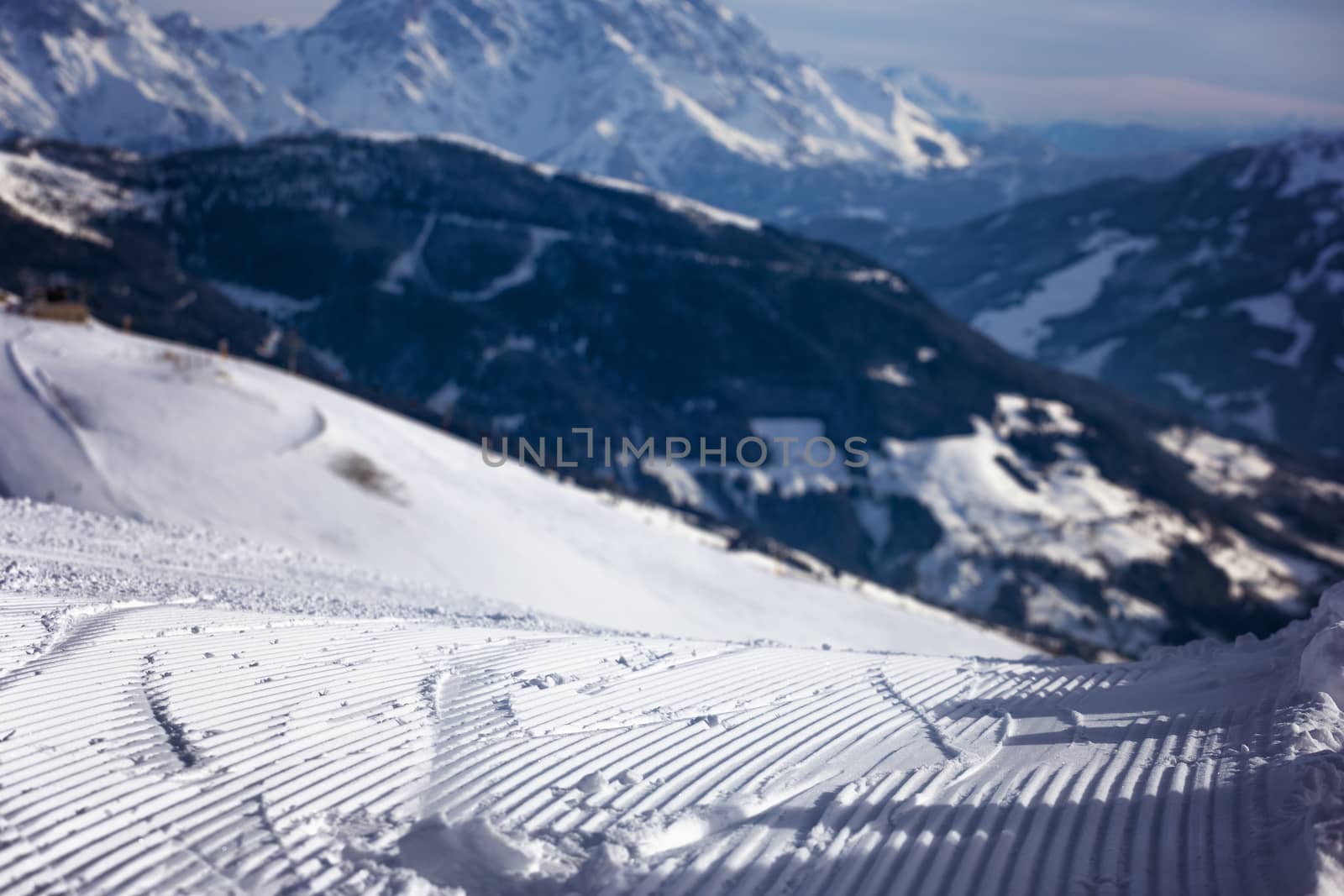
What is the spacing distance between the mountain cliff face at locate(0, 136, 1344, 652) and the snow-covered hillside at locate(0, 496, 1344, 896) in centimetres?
7961

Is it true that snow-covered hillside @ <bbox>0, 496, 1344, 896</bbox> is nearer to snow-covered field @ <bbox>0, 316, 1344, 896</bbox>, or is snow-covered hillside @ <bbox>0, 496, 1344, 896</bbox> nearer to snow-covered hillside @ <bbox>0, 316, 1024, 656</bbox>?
snow-covered field @ <bbox>0, 316, 1344, 896</bbox>

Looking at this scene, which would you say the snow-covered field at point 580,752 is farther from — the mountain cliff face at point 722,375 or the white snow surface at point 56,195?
the white snow surface at point 56,195

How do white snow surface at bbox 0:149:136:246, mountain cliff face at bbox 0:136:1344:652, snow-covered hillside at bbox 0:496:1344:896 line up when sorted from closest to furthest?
snow-covered hillside at bbox 0:496:1344:896, mountain cliff face at bbox 0:136:1344:652, white snow surface at bbox 0:149:136:246

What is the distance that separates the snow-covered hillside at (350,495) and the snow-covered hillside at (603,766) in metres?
13.1

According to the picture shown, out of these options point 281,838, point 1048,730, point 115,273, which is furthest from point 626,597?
point 115,273

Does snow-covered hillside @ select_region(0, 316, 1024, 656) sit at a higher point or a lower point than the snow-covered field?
lower

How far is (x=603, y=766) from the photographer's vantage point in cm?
1183

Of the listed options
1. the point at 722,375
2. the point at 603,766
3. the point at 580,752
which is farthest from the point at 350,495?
the point at 722,375

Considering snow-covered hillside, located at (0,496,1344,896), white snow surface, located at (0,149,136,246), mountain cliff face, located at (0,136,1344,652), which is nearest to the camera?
snow-covered hillside, located at (0,496,1344,896)

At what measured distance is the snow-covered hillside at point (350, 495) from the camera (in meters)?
33.2

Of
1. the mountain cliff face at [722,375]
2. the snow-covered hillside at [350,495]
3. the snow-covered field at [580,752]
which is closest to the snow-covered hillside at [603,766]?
the snow-covered field at [580,752]

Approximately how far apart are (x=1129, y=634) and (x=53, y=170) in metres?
177

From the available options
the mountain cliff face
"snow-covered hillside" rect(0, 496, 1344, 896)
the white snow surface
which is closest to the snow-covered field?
"snow-covered hillside" rect(0, 496, 1344, 896)

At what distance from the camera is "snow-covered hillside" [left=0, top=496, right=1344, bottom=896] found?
943 cm
